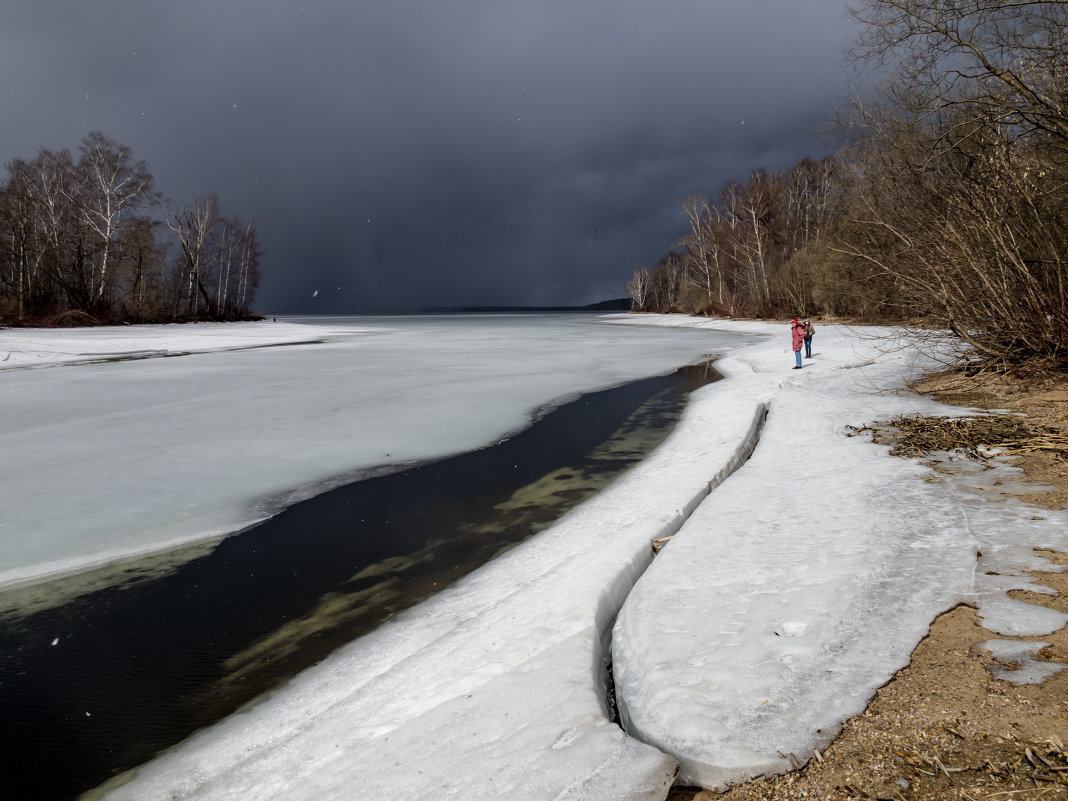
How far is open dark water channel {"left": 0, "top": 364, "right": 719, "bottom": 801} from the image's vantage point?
304 cm

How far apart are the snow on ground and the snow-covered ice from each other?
2.68 meters

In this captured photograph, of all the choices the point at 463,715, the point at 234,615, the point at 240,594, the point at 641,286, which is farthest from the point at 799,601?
the point at 641,286

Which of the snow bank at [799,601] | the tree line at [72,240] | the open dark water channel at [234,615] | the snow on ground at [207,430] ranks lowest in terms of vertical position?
the open dark water channel at [234,615]

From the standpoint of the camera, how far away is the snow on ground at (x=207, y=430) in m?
5.40

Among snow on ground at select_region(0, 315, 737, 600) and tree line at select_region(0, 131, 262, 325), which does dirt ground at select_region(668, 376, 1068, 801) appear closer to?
snow on ground at select_region(0, 315, 737, 600)

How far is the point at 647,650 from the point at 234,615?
9.59 ft

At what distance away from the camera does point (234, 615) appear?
4.14m

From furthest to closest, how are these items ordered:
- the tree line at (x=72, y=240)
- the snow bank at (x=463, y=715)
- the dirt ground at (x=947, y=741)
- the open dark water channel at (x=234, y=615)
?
the tree line at (x=72, y=240)
the open dark water channel at (x=234, y=615)
the snow bank at (x=463, y=715)
the dirt ground at (x=947, y=741)

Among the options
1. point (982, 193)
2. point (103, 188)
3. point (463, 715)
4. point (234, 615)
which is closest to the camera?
point (463, 715)

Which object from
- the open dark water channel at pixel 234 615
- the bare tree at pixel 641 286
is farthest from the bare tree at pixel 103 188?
the bare tree at pixel 641 286

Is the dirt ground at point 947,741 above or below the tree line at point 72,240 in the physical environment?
below

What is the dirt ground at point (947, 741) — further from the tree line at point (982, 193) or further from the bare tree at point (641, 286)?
the bare tree at point (641, 286)

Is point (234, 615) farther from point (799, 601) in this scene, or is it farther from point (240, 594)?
point (799, 601)

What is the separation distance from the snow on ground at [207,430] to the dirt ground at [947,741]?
4.96 metres
